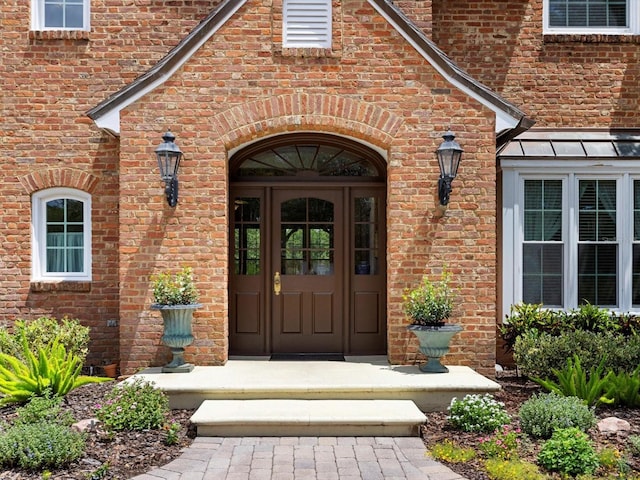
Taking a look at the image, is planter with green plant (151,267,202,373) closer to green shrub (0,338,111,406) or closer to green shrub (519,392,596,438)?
green shrub (0,338,111,406)

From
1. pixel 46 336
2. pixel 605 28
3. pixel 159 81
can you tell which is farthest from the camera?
pixel 605 28

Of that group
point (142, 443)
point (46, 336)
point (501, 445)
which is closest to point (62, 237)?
point (46, 336)

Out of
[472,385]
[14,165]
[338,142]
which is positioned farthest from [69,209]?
[472,385]

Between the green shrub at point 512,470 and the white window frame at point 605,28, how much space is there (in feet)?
23.2

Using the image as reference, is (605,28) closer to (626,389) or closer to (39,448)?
(626,389)

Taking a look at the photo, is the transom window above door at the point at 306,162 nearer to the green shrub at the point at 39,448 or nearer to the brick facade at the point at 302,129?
the brick facade at the point at 302,129

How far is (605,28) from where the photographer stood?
31.0 feet

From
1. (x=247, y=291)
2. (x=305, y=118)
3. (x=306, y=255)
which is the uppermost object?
(x=305, y=118)

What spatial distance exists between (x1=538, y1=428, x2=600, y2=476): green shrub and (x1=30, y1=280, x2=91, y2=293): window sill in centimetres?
659

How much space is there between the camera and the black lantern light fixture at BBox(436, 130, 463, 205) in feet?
23.9

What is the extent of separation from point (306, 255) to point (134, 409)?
3.44m

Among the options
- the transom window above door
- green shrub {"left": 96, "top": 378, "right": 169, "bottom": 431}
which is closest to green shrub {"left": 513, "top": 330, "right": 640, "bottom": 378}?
the transom window above door

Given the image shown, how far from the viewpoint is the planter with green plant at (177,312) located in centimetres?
718

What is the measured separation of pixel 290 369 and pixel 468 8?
624 centimetres
